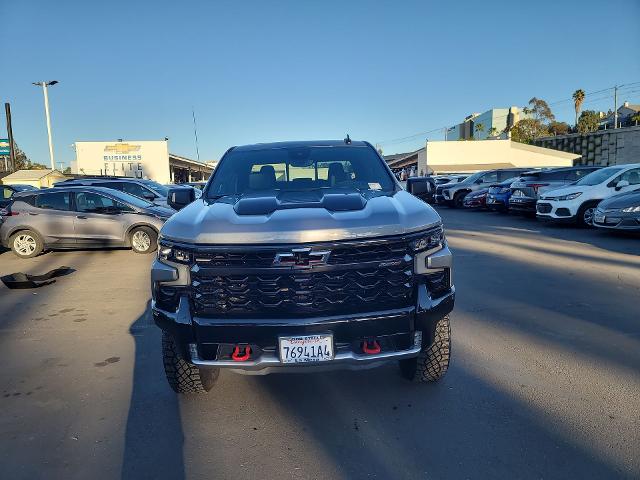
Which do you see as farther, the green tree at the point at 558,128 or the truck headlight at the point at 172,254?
the green tree at the point at 558,128

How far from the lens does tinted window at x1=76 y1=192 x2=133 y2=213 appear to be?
433 inches

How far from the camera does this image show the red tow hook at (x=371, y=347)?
9.83 feet

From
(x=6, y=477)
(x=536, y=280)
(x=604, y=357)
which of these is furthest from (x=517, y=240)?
(x=6, y=477)

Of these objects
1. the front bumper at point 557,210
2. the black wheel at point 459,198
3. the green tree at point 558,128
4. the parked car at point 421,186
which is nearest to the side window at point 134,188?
the front bumper at point 557,210

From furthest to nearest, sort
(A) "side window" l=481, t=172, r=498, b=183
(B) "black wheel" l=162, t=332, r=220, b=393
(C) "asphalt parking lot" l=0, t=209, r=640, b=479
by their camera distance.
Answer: (A) "side window" l=481, t=172, r=498, b=183
(B) "black wheel" l=162, t=332, r=220, b=393
(C) "asphalt parking lot" l=0, t=209, r=640, b=479

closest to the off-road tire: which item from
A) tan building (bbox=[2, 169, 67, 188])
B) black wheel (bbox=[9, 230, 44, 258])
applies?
black wheel (bbox=[9, 230, 44, 258])

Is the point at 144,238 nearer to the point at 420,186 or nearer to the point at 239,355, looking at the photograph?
the point at 420,186

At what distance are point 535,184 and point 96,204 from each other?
1282cm

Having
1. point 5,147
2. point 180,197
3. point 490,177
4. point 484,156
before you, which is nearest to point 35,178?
point 5,147

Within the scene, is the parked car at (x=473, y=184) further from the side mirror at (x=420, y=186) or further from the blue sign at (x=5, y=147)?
the blue sign at (x=5, y=147)

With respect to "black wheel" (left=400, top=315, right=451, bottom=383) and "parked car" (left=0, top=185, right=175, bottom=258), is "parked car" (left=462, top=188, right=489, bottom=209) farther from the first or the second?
"black wheel" (left=400, top=315, right=451, bottom=383)

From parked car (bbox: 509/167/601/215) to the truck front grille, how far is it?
45.1ft

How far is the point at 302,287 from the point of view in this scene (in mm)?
2916

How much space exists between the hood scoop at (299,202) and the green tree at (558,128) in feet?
293
